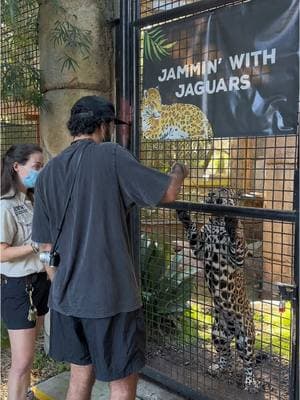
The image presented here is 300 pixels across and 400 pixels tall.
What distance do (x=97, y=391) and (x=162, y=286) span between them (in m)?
0.96

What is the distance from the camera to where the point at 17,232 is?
2.73m

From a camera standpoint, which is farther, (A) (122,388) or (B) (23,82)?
(B) (23,82)

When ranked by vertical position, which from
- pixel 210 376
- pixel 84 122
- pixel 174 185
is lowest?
pixel 210 376

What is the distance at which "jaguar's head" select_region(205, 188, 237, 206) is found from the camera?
3.16m

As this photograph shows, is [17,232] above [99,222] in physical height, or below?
below

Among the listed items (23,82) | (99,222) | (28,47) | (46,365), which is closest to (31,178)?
(99,222)

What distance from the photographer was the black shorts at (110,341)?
7.04 ft

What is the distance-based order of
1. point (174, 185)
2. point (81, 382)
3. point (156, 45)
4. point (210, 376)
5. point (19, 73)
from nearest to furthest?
point (174, 185) → point (81, 382) → point (156, 45) → point (210, 376) → point (19, 73)

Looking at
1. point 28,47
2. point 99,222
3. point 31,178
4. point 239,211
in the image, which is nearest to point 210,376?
point 239,211

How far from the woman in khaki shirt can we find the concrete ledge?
1.99ft

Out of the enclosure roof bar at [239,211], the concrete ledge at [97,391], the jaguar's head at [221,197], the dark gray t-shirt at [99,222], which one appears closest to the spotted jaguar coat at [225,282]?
the jaguar's head at [221,197]

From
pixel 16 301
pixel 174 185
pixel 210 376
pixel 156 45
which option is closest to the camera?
pixel 174 185

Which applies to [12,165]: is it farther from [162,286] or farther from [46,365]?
[46,365]

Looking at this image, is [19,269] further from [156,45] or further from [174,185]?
[156,45]
